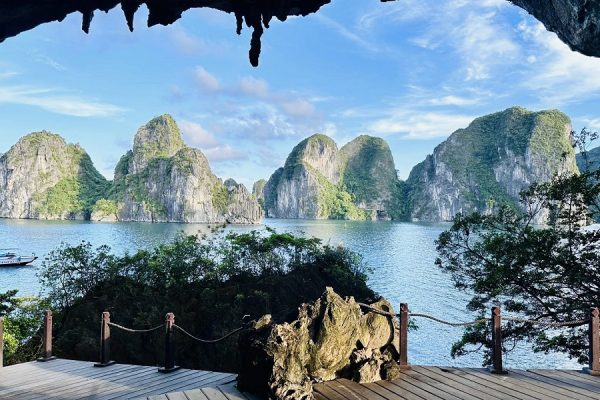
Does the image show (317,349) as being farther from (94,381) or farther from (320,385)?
(94,381)

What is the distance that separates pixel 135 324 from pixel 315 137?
17345 cm

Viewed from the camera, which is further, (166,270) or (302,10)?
(166,270)

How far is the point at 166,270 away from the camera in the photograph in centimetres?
1761

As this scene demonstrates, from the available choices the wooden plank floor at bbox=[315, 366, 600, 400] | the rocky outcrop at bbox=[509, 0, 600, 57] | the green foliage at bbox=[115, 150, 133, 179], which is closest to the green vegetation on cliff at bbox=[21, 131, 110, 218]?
the green foliage at bbox=[115, 150, 133, 179]

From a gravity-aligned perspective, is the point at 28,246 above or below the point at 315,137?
below

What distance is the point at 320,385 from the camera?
496cm

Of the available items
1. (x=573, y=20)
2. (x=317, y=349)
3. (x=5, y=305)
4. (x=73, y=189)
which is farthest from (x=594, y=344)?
(x=73, y=189)

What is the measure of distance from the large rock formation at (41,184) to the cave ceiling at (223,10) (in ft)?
462

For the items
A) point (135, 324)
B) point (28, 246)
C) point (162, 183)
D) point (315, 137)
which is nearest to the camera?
point (135, 324)

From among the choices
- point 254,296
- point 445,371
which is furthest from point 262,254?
point 445,371

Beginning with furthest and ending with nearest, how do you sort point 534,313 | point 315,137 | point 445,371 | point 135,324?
point 315,137 → point 135,324 → point 534,313 → point 445,371

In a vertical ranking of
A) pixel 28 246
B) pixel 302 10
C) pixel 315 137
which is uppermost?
pixel 315 137

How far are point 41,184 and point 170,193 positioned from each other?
151ft

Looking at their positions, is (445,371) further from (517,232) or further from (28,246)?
(28,246)
